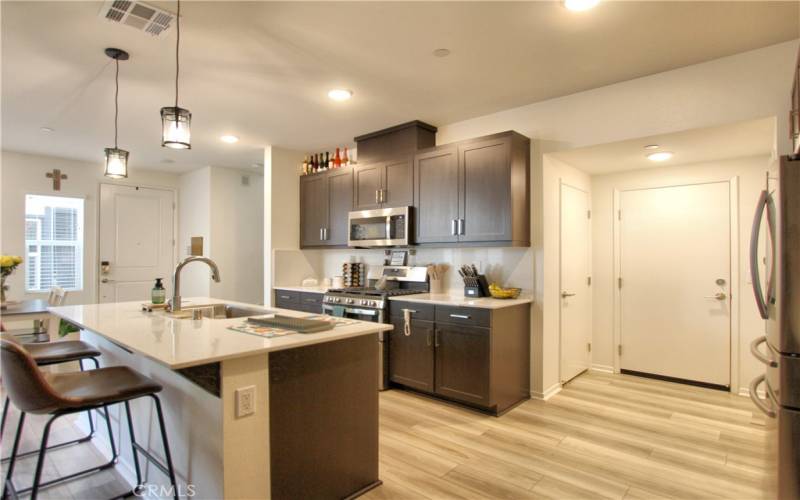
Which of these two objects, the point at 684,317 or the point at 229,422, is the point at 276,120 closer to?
the point at 229,422

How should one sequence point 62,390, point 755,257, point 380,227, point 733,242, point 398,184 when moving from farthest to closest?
point 380,227
point 398,184
point 733,242
point 755,257
point 62,390

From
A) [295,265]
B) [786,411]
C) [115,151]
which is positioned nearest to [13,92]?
[115,151]

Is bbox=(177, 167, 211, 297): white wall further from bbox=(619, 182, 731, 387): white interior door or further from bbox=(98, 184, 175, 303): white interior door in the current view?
bbox=(619, 182, 731, 387): white interior door

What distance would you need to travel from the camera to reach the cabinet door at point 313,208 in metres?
5.15

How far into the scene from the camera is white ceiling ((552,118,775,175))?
3.06 meters

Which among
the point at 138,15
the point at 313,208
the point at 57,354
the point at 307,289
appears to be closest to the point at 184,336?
the point at 57,354

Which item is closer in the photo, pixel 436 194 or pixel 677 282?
pixel 436 194

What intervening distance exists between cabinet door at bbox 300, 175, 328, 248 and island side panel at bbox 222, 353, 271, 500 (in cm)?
345

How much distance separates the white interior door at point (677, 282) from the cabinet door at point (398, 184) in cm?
225

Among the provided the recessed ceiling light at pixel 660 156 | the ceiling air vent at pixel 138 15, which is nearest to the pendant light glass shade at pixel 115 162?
the ceiling air vent at pixel 138 15

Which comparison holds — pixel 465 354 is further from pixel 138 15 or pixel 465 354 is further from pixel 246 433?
pixel 138 15

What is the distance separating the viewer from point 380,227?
14.7 feet

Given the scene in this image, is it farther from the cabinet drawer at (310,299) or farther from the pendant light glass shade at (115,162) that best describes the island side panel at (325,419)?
the cabinet drawer at (310,299)

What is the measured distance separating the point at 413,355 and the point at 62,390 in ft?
8.29
